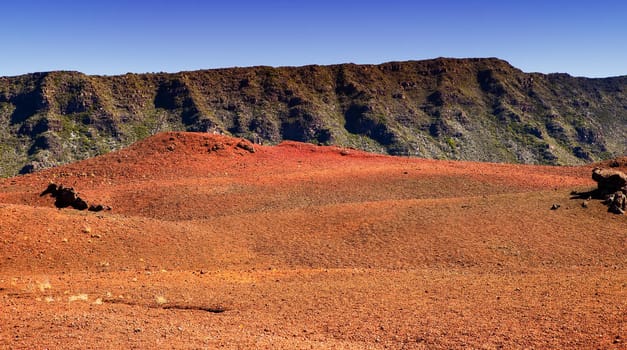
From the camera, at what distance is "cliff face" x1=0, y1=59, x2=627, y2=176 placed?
339 ft

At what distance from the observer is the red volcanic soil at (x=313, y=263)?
523 inches

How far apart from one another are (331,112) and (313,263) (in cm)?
10444

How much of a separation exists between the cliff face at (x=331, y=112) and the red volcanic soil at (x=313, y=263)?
69.1 metres

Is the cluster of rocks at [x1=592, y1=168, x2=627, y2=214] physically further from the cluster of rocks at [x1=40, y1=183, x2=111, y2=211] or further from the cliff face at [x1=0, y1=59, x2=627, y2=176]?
the cliff face at [x1=0, y1=59, x2=627, y2=176]

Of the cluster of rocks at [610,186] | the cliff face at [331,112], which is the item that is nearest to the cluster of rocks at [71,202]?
the cluster of rocks at [610,186]

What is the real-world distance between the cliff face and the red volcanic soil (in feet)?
227

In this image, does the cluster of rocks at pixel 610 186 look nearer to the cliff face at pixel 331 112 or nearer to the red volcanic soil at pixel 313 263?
the red volcanic soil at pixel 313 263

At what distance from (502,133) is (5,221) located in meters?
122

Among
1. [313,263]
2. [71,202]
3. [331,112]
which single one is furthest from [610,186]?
[331,112]

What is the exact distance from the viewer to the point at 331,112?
408ft

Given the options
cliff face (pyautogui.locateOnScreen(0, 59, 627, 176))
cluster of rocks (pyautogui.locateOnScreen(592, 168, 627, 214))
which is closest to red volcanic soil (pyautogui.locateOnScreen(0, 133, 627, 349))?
cluster of rocks (pyautogui.locateOnScreen(592, 168, 627, 214))

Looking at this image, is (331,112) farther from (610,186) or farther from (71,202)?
(71,202)

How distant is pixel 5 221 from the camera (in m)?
→ 22.1

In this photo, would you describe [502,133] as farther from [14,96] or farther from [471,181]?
[14,96]
